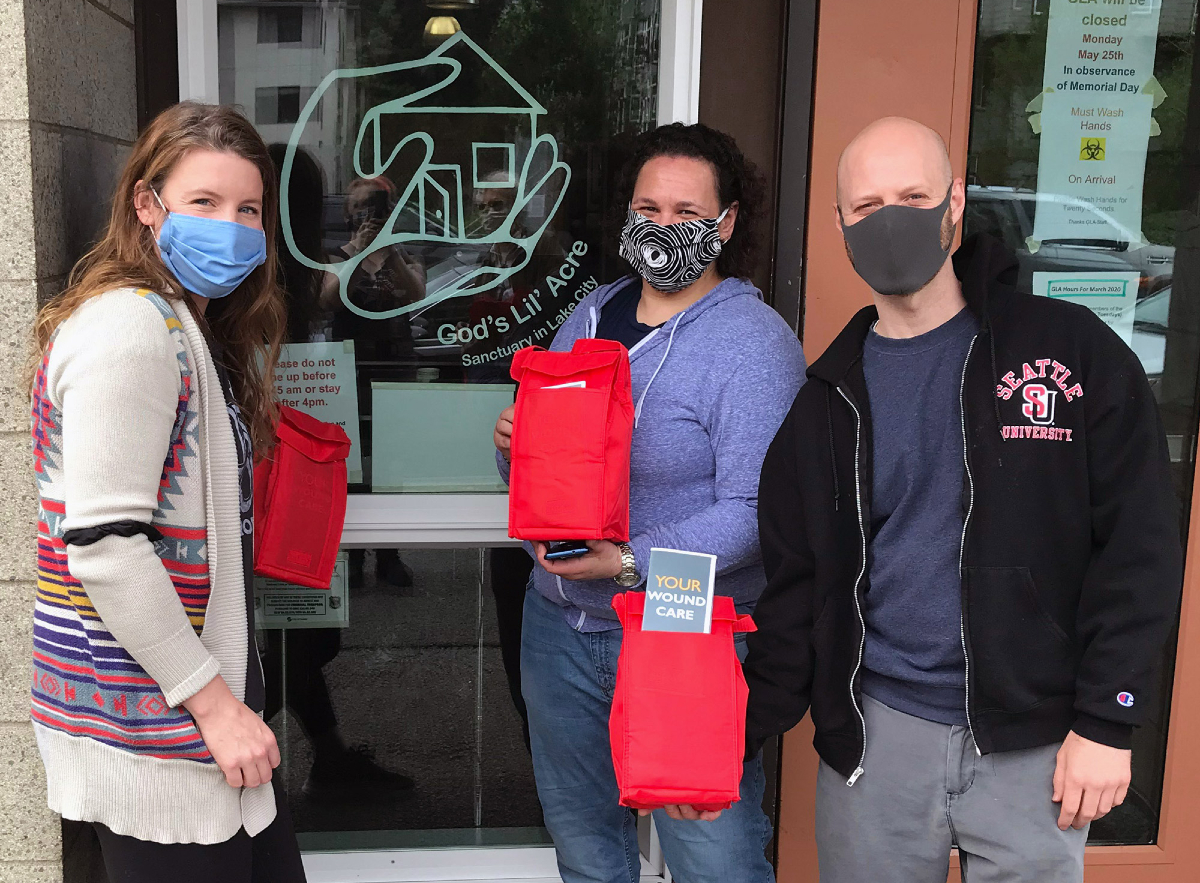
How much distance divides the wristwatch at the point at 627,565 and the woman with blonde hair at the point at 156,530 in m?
0.74

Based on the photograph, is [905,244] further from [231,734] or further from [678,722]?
[231,734]

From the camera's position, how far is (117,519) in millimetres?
1645

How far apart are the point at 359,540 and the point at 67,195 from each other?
3.90 feet

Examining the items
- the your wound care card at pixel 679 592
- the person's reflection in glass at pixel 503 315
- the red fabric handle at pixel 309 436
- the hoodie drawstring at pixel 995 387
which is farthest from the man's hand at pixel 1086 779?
the red fabric handle at pixel 309 436

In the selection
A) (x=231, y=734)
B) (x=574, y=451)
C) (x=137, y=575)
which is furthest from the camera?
(x=574, y=451)

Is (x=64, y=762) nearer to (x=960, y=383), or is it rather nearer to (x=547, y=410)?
(x=547, y=410)

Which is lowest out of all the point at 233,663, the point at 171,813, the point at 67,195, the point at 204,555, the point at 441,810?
the point at 441,810

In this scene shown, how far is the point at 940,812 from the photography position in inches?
75.8

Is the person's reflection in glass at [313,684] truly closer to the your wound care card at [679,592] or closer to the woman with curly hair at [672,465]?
the woman with curly hair at [672,465]

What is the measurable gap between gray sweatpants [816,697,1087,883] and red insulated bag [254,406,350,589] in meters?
1.34

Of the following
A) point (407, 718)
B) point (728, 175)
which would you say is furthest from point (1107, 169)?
point (407, 718)

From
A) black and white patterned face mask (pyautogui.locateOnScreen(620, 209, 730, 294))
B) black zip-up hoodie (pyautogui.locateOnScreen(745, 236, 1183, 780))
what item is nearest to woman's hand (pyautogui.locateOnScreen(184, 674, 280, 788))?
black zip-up hoodie (pyautogui.locateOnScreen(745, 236, 1183, 780))

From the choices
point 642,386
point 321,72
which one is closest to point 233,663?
point 642,386

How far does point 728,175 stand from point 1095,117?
3.82 feet
